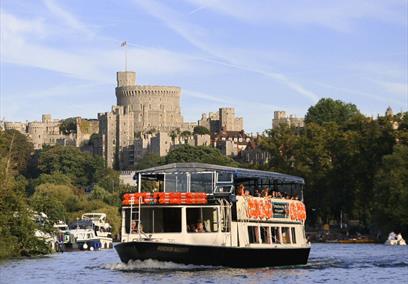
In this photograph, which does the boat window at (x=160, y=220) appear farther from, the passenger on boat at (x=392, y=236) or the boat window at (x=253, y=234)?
the passenger on boat at (x=392, y=236)

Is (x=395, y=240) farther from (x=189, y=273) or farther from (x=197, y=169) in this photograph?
(x=189, y=273)

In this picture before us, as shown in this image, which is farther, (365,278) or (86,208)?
(86,208)

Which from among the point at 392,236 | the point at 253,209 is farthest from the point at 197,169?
the point at 392,236

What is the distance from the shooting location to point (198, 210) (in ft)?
213

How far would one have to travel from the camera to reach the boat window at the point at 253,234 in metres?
67.2

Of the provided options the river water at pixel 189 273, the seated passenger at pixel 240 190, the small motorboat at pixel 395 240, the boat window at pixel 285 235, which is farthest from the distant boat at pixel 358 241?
the seated passenger at pixel 240 190

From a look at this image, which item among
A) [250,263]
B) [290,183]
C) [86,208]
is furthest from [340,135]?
[250,263]

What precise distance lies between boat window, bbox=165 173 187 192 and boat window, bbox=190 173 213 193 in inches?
23.2

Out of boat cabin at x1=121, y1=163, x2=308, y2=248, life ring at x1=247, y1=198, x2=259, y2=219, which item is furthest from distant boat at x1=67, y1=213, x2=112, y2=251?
life ring at x1=247, y1=198, x2=259, y2=219

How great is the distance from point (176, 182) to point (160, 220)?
3.08m

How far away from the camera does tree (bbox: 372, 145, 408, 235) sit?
382ft

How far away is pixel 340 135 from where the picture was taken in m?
146

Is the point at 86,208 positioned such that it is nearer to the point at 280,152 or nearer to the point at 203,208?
the point at 280,152

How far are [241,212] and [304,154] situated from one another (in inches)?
3299
